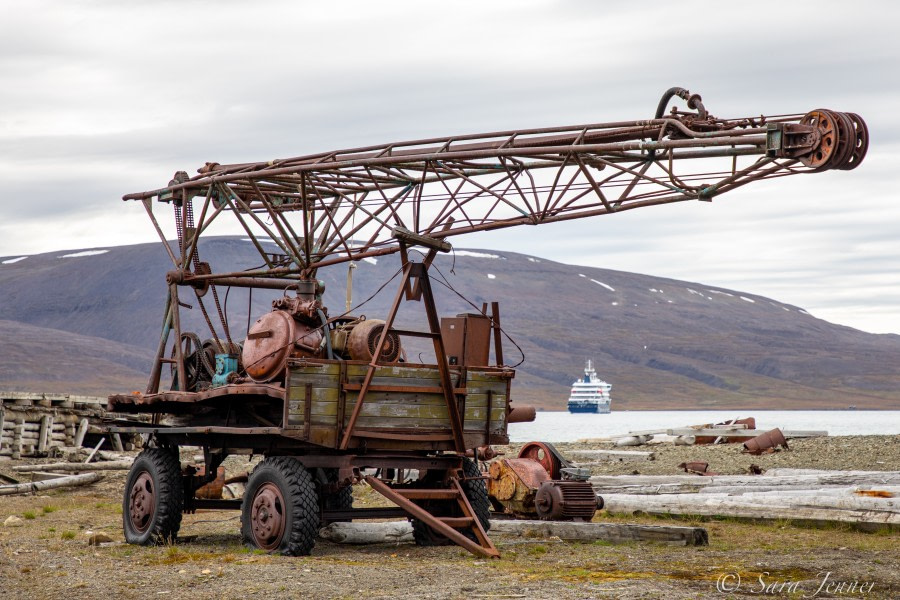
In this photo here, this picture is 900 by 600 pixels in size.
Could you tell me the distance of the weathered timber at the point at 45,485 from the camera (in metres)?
21.0

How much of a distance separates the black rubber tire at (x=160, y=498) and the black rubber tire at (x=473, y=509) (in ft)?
9.49

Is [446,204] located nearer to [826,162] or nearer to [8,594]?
[826,162]

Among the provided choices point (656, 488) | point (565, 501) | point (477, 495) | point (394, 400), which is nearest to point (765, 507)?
point (565, 501)

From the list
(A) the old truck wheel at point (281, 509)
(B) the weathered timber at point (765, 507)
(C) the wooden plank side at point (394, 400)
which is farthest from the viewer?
(B) the weathered timber at point (765, 507)

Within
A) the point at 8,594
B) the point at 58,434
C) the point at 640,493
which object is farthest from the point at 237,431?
the point at 58,434

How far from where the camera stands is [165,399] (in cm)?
1378

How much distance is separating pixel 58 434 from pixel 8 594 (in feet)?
70.3

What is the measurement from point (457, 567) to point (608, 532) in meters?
2.73

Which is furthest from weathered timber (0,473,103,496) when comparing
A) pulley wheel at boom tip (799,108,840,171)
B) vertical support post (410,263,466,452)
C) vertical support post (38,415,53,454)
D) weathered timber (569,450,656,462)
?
pulley wheel at boom tip (799,108,840,171)

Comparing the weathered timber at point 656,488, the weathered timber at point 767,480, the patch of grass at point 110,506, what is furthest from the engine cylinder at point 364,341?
the patch of grass at point 110,506

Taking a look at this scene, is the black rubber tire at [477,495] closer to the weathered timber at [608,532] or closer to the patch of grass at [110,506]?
the weathered timber at [608,532]

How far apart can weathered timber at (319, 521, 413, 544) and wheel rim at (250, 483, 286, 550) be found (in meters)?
1.38

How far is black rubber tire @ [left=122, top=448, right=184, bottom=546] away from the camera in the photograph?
13.5 meters

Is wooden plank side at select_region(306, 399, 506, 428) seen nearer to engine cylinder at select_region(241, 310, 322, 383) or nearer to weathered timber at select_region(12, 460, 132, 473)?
engine cylinder at select_region(241, 310, 322, 383)
